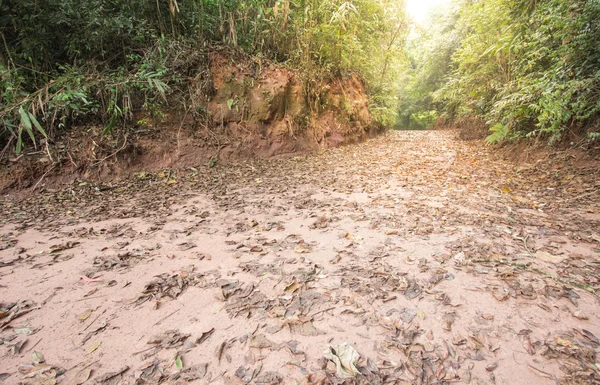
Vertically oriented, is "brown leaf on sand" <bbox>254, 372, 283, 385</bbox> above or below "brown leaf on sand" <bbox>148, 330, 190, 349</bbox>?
below

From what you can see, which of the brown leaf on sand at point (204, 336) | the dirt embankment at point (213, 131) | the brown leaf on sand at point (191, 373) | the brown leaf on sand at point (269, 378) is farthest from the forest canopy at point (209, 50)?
the brown leaf on sand at point (269, 378)

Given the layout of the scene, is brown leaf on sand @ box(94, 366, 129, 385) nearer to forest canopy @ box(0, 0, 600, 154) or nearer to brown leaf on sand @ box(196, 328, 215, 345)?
brown leaf on sand @ box(196, 328, 215, 345)

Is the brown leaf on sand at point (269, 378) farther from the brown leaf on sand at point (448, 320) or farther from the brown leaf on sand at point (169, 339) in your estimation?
the brown leaf on sand at point (448, 320)

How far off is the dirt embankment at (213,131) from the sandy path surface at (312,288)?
1.21 meters

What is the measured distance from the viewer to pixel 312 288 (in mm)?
2018

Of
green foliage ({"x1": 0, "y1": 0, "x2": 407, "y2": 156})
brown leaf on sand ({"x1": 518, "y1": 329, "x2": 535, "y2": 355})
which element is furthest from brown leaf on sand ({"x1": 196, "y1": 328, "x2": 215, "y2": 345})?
green foliage ({"x1": 0, "y1": 0, "x2": 407, "y2": 156})

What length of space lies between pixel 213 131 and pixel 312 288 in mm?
5647

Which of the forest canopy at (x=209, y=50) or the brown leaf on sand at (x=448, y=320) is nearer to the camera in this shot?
the brown leaf on sand at (x=448, y=320)

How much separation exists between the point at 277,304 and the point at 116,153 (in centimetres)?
519

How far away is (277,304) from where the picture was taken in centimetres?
187

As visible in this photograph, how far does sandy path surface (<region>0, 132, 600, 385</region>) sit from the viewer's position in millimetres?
1395

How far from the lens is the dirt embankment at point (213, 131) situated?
16.2 ft

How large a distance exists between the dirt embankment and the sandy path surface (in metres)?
1.21

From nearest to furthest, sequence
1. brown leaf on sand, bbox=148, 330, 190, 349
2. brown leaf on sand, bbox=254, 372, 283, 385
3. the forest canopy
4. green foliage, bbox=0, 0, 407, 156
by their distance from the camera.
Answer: brown leaf on sand, bbox=254, 372, 283, 385 → brown leaf on sand, bbox=148, 330, 190, 349 → the forest canopy → green foliage, bbox=0, 0, 407, 156
